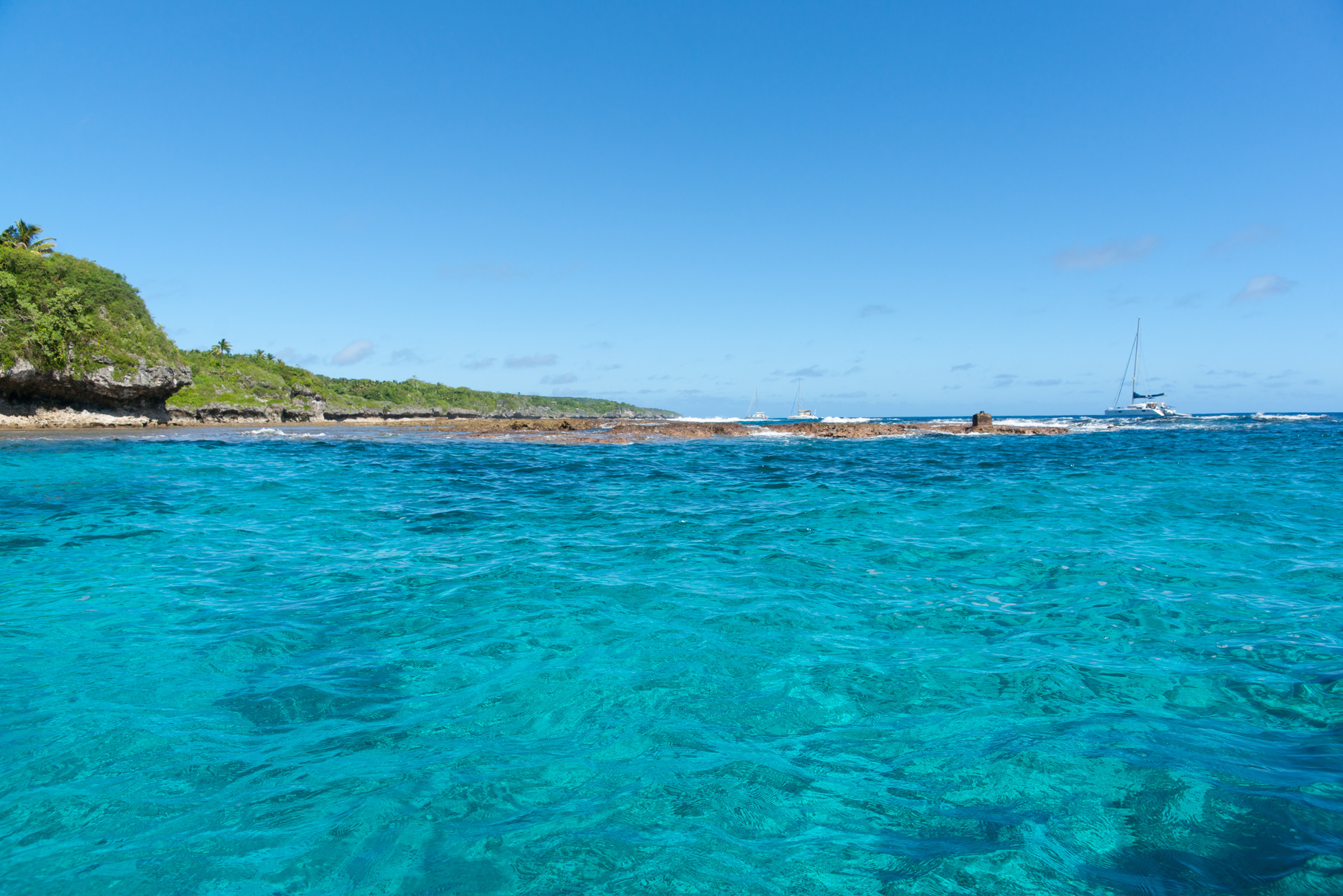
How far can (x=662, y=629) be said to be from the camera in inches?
285

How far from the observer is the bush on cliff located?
41.7 metres

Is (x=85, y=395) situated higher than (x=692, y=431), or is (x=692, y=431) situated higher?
(x=85, y=395)

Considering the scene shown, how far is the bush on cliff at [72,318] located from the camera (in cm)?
4169

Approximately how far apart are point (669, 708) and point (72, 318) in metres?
60.9

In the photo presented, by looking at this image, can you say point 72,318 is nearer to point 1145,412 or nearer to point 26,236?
point 26,236

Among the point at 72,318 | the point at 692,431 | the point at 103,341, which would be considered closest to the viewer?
the point at 72,318

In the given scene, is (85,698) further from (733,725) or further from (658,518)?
(658,518)

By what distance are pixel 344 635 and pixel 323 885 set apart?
13.4 feet

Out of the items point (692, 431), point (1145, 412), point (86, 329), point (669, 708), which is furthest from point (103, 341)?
point (1145, 412)

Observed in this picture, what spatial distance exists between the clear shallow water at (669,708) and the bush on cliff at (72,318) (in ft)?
143

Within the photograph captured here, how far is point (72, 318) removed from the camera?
4481 cm

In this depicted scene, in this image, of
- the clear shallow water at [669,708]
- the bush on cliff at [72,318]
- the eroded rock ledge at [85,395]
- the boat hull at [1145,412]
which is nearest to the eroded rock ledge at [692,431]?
the eroded rock ledge at [85,395]

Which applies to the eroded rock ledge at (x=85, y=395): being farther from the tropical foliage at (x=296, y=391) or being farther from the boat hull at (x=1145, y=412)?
the boat hull at (x=1145, y=412)

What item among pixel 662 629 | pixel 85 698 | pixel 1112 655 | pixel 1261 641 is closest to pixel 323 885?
pixel 85 698
